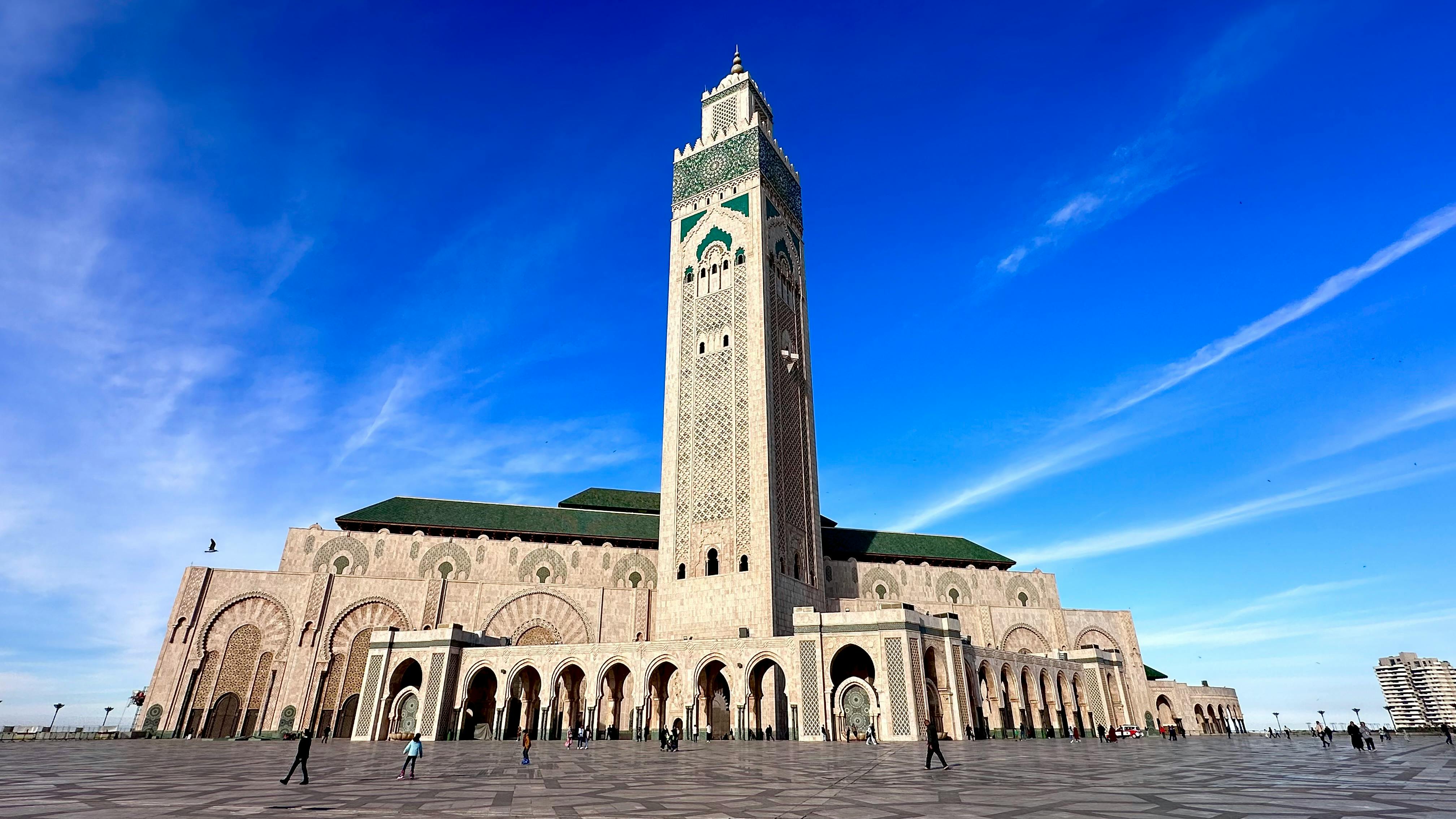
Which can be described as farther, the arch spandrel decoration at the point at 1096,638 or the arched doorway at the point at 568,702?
the arch spandrel decoration at the point at 1096,638

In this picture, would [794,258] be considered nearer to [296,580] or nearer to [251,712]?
[296,580]

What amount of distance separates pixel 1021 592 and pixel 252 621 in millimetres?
38577

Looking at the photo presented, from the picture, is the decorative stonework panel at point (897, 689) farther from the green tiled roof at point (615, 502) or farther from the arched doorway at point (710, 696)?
the green tiled roof at point (615, 502)

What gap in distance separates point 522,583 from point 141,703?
52.6 feet

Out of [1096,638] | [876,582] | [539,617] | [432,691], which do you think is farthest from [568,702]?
[1096,638]

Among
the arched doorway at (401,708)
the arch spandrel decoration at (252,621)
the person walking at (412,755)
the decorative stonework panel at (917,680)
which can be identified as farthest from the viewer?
the arch spandrel decoration at (252,621)

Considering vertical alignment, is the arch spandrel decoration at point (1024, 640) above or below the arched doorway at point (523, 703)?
above

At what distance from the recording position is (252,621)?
32.9m

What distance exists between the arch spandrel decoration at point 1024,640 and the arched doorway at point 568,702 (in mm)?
21637

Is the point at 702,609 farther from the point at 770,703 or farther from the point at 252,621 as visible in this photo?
the point at 252,621

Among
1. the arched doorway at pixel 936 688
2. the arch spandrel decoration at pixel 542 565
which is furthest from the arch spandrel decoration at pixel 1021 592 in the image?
the arch spandrel decoration at pixel 542 565

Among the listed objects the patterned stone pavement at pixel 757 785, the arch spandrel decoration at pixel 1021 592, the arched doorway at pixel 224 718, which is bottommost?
the patterned stone pavement at pixel 757 785

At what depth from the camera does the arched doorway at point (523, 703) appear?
29.1 meters

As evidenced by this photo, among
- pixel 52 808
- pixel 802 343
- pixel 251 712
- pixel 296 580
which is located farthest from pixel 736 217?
pixel 52 808
